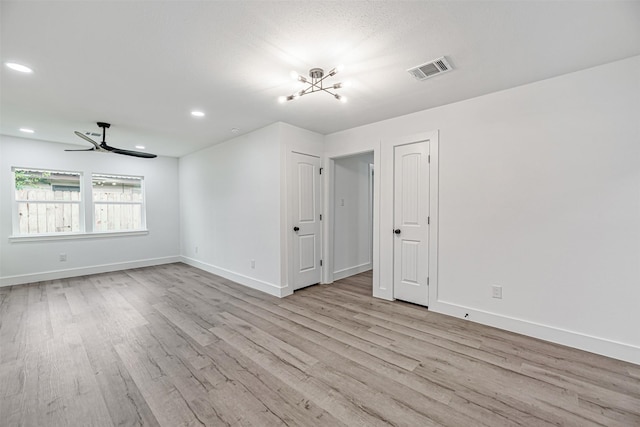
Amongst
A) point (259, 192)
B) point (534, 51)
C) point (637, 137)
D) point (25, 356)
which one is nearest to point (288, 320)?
point (259, 192)

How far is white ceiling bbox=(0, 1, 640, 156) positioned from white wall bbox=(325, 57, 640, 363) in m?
0.29

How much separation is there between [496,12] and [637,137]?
1775 mm

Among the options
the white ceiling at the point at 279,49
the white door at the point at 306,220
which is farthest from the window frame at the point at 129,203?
the white door at the point at 306,220

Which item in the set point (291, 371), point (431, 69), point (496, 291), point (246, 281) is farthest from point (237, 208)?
point (496, 291)

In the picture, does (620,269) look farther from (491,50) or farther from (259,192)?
(259,192)

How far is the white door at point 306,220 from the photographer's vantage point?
4.17 meters

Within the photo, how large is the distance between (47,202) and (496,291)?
296 inches

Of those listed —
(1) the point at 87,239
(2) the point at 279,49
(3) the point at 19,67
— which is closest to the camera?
(2) the point at 279,49

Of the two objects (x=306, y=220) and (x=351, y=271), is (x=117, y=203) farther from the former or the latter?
(x=351, y=271)

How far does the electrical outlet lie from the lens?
9.58 feet

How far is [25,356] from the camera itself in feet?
7.86

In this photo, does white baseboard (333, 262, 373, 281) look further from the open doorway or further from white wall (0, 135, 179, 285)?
white wall (0, 135, 179, 285)

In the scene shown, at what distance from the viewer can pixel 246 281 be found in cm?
457

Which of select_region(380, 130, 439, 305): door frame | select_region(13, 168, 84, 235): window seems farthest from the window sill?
select_region(380, 130, 439, 305): door frame
